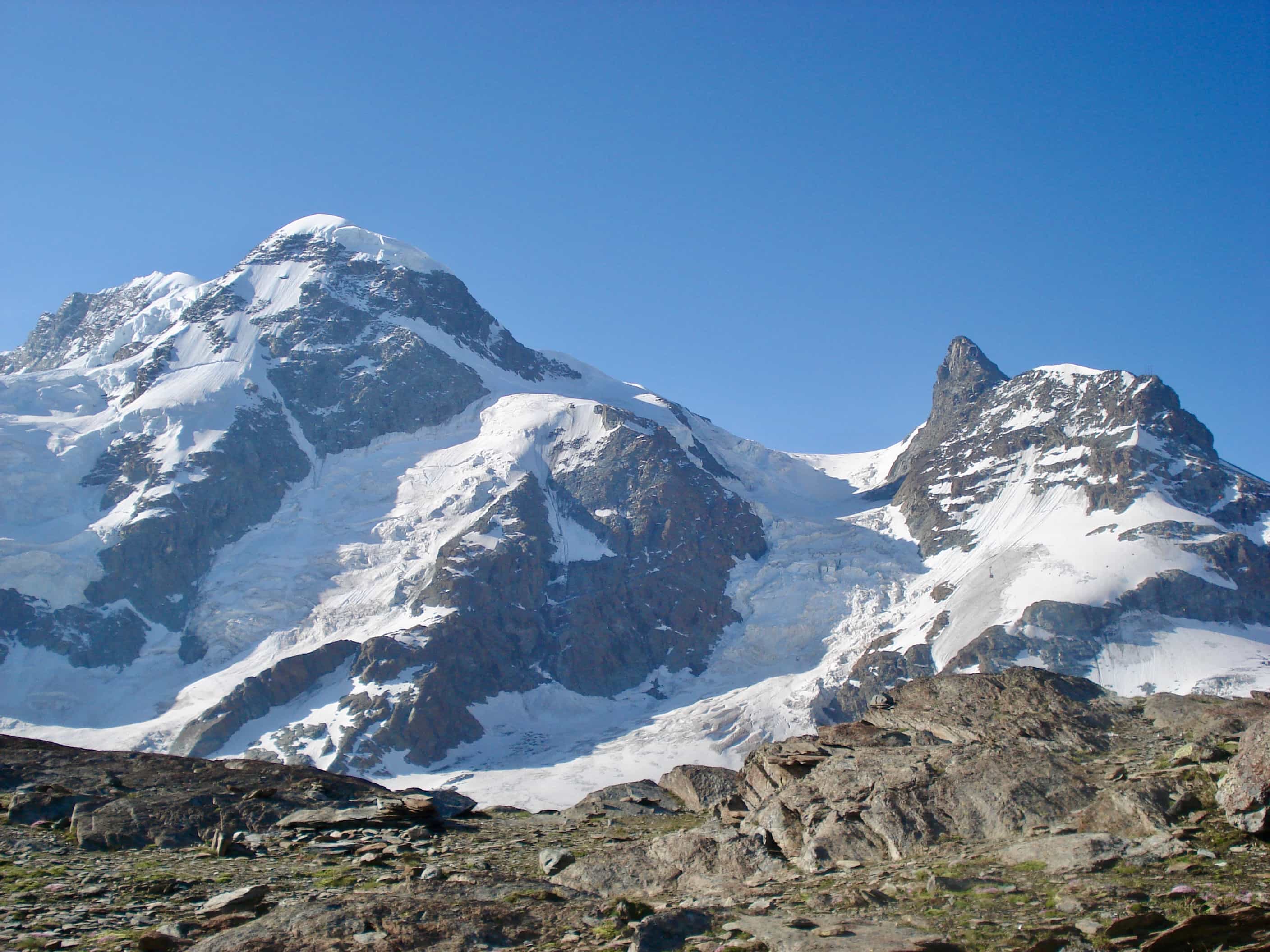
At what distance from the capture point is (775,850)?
19.2 metres

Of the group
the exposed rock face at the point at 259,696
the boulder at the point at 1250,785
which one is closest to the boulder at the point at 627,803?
the boulder at the point at 1250,785

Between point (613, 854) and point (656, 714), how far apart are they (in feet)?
599

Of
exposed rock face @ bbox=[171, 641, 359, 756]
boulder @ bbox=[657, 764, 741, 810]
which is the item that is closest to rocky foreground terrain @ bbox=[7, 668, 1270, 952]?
boulder @ bbox=[657, 764, 741, 810]

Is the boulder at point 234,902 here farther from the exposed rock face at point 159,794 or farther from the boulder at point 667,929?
the exposed rock face at point 159,794

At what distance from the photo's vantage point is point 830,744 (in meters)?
25.6

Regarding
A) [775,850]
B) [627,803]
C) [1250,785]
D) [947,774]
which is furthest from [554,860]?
[1250,785]

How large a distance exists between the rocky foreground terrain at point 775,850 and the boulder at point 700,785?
6.35ft

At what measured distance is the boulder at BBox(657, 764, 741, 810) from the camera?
30.1m

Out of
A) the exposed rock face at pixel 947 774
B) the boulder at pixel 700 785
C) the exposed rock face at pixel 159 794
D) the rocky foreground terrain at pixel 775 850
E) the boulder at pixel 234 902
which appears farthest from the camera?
the boulder at pixel 700 785

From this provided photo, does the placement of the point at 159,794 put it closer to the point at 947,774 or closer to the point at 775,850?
the point at 775,850

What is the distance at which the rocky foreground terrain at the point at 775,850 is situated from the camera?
1367 centimetres

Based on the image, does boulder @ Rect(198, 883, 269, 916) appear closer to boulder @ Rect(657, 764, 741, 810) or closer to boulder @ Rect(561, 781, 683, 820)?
boulder @ Rect(561, 781, 683, 820)

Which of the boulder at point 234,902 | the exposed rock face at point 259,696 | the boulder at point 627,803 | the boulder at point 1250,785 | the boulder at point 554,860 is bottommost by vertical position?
the exposed rock face at point 259,696

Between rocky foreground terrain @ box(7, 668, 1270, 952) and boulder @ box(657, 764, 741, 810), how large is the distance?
1937 mm
